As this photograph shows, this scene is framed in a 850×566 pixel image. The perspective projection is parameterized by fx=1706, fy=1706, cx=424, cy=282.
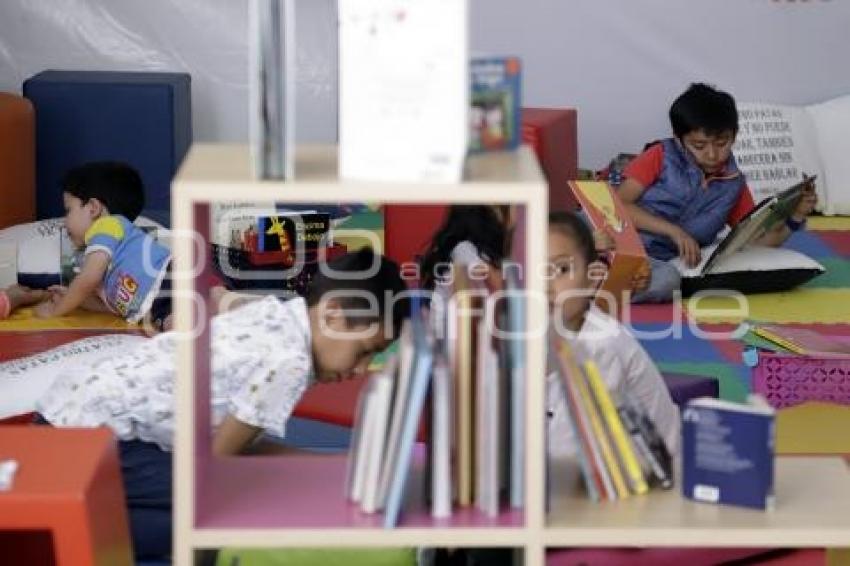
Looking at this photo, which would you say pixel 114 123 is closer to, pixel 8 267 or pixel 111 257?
pixel 8 267

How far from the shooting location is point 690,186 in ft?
15.2

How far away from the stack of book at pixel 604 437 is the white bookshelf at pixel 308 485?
12 centimetres

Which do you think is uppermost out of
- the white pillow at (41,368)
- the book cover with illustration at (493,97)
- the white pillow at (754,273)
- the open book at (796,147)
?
the book cover with illustration at (493,97)

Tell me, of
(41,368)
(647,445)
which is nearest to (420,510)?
(647,445)

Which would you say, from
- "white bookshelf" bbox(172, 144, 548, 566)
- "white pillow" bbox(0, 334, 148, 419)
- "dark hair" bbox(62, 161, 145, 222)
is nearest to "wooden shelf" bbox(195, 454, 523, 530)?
"white bookshelf" bbox(172, 144, 548, 566)

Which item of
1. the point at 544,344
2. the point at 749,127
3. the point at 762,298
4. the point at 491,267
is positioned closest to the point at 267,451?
the point at 491,267

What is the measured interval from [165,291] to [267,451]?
1.48 meters

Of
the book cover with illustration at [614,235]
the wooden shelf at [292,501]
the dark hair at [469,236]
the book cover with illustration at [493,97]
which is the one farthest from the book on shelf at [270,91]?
the book cover with illustration at [614,235]

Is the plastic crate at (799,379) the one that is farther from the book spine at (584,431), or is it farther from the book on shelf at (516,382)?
the book on shelf at (516,382)

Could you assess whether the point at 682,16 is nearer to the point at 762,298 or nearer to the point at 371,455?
the point at 762,298

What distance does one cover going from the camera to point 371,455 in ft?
6.39

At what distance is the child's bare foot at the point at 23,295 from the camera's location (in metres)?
4.27

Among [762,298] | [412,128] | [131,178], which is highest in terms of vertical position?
[412,128]

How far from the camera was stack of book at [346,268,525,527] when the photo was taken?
75.3 inches
